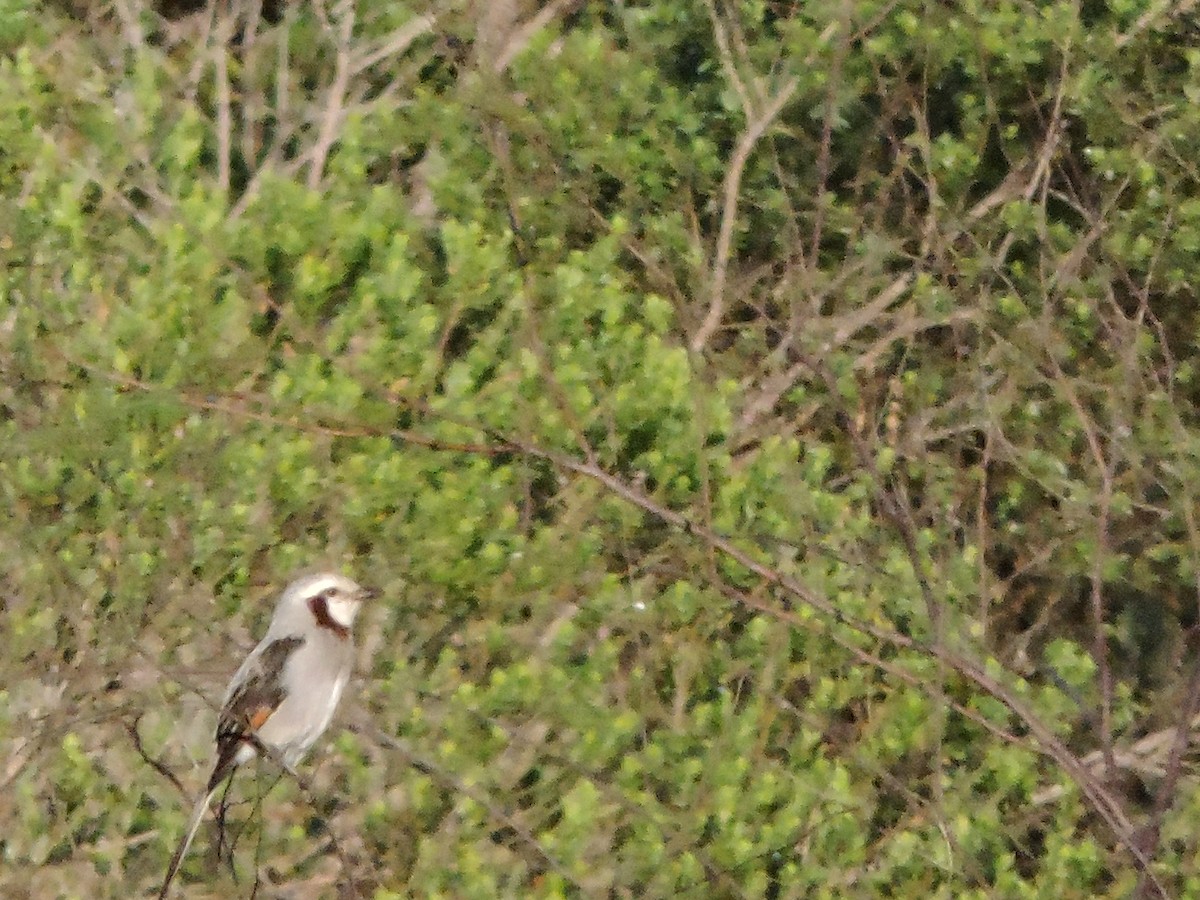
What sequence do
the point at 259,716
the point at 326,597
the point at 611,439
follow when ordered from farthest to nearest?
the point at 611,439, the point at 326,597, the point at 259,716

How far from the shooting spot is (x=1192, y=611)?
5625 millimetres

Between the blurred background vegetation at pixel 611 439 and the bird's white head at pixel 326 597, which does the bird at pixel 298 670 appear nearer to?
the bird's white head at pixel 326 597

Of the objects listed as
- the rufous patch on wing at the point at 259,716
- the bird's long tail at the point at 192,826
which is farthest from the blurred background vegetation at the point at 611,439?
the rufous patch on wing at the point at 259,716

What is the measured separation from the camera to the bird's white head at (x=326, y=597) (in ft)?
13.8

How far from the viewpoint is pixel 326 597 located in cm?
423

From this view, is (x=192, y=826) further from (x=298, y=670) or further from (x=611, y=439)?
(x=611, y=439)

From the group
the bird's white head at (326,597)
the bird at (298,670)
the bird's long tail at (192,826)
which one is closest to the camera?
the bird's long tail at (192,826)

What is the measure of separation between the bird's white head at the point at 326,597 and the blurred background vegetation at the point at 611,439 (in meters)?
0.31

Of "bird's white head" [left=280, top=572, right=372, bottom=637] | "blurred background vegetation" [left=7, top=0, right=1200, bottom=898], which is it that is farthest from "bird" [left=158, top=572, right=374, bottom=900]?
"blurred background vegetation" [left=7, top=0, right=1200, bottom=898]

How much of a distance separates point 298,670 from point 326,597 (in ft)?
0.73

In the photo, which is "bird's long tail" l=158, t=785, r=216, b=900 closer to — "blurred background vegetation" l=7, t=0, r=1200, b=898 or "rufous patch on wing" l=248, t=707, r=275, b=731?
"blurred background vegetation" l=7, t=0, r=1200, b=898

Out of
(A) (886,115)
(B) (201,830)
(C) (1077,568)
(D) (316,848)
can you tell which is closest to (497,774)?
(D) (316,848)

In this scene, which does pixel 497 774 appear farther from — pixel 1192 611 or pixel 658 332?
pixel 1192 611

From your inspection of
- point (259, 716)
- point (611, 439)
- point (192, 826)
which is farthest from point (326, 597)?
point (611, 439)
